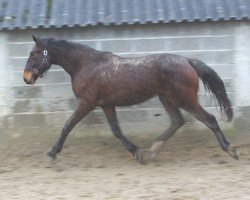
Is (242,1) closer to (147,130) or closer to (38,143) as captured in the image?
(147,130)

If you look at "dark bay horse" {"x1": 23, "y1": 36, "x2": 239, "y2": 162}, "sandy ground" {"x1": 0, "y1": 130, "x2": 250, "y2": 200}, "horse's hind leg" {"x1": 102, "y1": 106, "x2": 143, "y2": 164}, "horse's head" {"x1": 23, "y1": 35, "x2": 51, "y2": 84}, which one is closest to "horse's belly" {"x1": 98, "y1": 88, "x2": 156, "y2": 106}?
"dark bay horse" {"x1": 23, "y1": 36, "x2": 239, "y2": 162}

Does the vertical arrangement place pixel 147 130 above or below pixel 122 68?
below

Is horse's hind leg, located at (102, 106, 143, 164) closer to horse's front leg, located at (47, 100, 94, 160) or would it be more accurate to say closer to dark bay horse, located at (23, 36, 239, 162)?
dark bay horse, located at (23, 36, 239, 162)

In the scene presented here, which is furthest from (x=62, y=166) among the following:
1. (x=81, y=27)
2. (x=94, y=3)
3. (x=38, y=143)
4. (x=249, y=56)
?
(x=249, y=56)

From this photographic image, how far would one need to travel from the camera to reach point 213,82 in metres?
7.29

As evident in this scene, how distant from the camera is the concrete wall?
806 centimetres

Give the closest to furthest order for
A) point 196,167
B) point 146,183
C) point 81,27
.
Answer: point 146,183
point 196,167
point 81,27

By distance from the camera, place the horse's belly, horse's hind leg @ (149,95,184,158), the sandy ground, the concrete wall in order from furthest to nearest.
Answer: the concrete wall
horse's hind leg @ (149,95,184,158)
the horse's belly
the sandy ground

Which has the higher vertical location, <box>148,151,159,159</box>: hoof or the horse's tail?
the horse's tail

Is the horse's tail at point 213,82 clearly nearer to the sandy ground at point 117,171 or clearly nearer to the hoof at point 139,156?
the sandy ground at point 117,171

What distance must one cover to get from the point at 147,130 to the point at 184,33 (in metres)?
1.66

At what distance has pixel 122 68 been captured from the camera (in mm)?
7207

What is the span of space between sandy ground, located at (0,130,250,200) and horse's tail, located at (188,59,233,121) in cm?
74

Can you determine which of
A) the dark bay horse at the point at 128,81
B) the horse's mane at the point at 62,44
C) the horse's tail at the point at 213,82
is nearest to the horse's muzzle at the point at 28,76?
the dark bay horse at the point at 128,81
